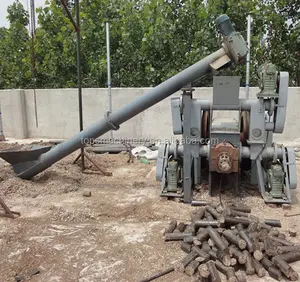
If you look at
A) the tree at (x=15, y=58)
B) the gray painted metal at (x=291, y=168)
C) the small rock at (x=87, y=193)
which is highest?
the tree at (x=15, y=58)

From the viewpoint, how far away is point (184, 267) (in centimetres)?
280

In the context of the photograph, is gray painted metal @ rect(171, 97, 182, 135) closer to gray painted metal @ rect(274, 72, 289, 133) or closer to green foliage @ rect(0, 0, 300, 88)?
gray painted metal @ rect(274, 72, 289, 133)

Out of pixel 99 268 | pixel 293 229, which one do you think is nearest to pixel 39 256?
pixel 99 268

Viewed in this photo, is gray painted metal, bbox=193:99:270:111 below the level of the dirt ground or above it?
above

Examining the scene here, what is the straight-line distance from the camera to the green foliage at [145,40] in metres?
9.27

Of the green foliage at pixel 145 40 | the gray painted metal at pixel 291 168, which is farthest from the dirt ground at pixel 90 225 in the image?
the green foliage at pixel 145 40

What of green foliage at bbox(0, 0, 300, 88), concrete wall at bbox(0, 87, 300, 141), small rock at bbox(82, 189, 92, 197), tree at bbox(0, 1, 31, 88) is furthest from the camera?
tree at bbox(0, 1, 31, 88)

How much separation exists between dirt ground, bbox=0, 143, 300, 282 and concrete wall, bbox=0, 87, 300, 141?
2912mm

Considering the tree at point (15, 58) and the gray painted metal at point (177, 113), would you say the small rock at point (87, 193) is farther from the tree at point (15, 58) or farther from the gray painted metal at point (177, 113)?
the tree at point (15, 58)

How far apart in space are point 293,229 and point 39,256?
2.65 m

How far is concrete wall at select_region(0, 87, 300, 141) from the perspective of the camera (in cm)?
802

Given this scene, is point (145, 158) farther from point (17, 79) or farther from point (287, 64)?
point (17, 79)

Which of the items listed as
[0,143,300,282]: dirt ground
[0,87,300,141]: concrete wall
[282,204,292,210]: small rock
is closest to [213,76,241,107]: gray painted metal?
[0,143,300,282]: dirt ground

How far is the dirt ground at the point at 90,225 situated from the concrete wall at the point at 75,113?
291cm
